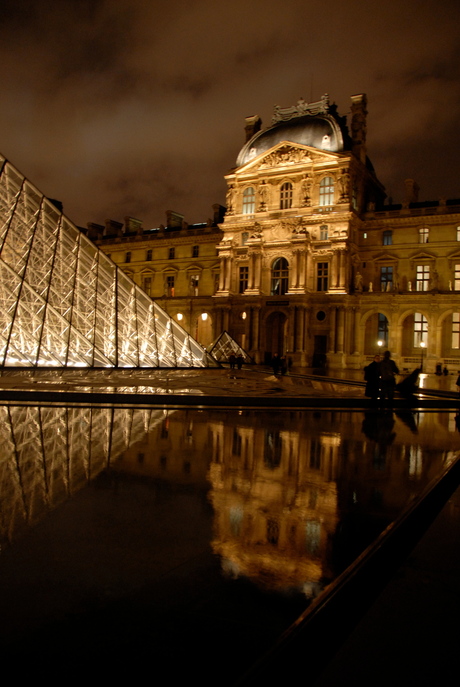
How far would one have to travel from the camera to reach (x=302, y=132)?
40.4 meters

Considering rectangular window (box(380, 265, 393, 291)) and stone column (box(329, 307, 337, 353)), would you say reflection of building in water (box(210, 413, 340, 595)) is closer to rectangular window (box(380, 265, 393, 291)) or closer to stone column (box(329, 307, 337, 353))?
stone column (box(329, 307, 337, 353))

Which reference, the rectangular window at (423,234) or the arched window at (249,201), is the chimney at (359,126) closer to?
the rectangular window at (423,234)

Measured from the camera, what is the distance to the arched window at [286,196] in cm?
4031

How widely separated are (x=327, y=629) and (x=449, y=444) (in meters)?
6.11

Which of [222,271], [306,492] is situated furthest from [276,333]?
[306,492]

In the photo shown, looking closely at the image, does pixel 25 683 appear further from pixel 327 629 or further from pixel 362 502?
pixel 362 502

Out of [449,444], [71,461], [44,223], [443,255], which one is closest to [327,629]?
[71,461]

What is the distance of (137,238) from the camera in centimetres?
5144

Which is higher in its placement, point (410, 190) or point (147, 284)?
point (410, 190)

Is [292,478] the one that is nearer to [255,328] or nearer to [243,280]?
[255,328]

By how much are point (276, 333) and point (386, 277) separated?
10.1 meters

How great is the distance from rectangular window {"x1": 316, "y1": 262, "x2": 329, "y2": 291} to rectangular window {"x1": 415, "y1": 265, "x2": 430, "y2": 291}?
21.3 ft

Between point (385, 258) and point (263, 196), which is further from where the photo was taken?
point (263, 196)

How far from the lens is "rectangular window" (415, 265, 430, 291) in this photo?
1503 inches
